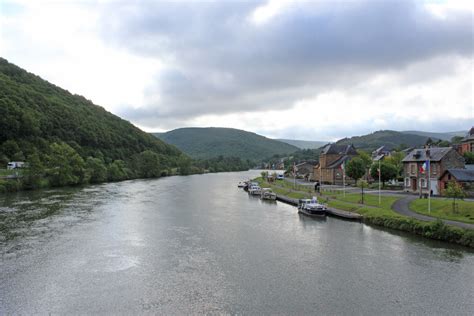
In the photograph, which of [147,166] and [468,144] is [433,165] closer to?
[468,144]

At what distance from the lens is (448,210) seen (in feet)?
116

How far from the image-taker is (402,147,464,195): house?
51.6 meters

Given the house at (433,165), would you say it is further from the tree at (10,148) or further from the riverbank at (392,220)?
the tree at (10,148)

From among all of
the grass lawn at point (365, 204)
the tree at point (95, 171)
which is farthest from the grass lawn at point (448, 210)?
the tree at point (95, 171)

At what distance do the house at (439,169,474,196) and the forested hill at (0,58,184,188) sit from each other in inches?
3012

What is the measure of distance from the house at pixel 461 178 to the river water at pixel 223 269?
645 inches

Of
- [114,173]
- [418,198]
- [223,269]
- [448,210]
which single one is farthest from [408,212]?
[114,173]

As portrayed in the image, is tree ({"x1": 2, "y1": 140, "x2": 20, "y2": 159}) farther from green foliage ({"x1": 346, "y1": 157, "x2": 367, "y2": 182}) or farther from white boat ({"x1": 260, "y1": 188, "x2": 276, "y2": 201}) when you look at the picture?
green foliage ({"x1": 346, "y1": 157, "x2": 367, "y2": 182})

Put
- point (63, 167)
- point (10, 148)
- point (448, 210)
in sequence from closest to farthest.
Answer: point (448, 210) → point (63, 167) → point (10, 148)

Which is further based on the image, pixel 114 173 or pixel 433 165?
pixel 114 173

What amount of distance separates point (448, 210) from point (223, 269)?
23296 millimetres

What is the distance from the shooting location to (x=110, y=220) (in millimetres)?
43000

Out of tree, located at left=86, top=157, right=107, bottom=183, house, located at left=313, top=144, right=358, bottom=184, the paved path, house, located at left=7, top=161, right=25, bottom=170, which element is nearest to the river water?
the paved path

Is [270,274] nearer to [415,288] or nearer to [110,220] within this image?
[415,288]
